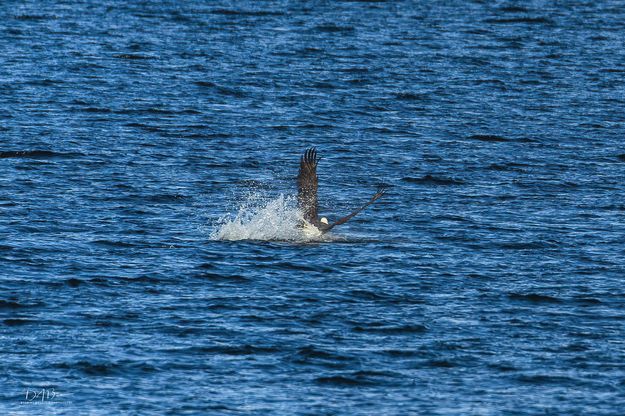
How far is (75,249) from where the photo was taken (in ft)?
103

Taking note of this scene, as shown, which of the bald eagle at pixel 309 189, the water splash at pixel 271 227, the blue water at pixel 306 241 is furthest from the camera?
the water splash at pixel 271 227

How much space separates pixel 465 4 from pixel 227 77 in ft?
99.4

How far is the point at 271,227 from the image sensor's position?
3375 centimetres

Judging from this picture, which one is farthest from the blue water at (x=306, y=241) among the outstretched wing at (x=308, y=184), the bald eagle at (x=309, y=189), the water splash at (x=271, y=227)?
the outstretched wing at (x=308, y=184)

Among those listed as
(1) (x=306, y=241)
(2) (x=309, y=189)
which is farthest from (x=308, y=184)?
(1) (x=306, y=241)

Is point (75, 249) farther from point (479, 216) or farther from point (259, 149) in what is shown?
point (259, 149)

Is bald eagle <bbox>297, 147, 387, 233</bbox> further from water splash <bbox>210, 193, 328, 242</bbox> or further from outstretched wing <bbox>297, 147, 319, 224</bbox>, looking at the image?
water splash <bbox>210, 193, 328, 242</bbox>

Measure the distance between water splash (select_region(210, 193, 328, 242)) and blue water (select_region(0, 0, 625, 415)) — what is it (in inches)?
3.3

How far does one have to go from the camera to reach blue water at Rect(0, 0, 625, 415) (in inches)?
932

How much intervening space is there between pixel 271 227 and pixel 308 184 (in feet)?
4.76

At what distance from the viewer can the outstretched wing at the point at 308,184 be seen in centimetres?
3328

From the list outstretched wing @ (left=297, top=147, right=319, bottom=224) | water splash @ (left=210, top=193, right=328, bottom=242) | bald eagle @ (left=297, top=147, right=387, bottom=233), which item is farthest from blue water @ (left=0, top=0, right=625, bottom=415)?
outstretched wing @ (left=297, top=147, right=319, bottom=224)

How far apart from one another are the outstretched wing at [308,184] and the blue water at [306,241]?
758 mm

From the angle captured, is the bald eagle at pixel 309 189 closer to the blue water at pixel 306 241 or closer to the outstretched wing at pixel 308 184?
the outstretched wing at pixel 308 184
